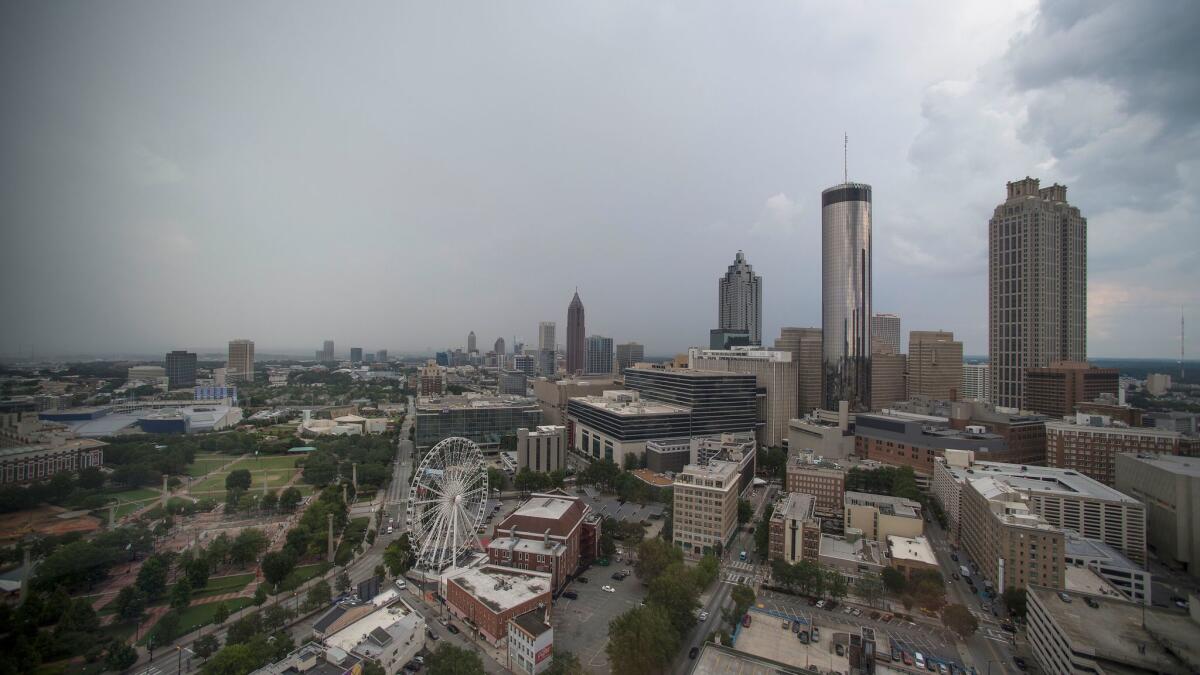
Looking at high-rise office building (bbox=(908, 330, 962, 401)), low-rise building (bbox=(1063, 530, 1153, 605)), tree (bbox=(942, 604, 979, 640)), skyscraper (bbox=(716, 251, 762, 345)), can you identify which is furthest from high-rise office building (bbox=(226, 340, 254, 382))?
skyscraper (bbox=(716, 251, 762, 345))

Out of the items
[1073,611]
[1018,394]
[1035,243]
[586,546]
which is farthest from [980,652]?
[1035,243]

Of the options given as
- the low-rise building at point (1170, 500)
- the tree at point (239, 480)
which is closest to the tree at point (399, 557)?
the tree at point (239, 480)

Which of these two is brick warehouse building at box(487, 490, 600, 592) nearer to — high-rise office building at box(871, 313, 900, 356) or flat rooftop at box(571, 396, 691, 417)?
flat rooftop at box(571, 396, 691, 417)

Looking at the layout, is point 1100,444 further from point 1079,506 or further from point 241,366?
point 241,366

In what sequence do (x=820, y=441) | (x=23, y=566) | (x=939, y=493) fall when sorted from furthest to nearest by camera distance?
(x=820, y=441) → (x=939, y=493) → (x=23, y=566)

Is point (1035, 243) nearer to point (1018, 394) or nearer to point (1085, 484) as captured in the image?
point (1018, 394)

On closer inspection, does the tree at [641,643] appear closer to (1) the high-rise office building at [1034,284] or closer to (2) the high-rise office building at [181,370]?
(2) the high-rise office building at [181,370]

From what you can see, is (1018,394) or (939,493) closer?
(939,493)

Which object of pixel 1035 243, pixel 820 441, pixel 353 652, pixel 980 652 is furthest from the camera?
pixel 1035 243
